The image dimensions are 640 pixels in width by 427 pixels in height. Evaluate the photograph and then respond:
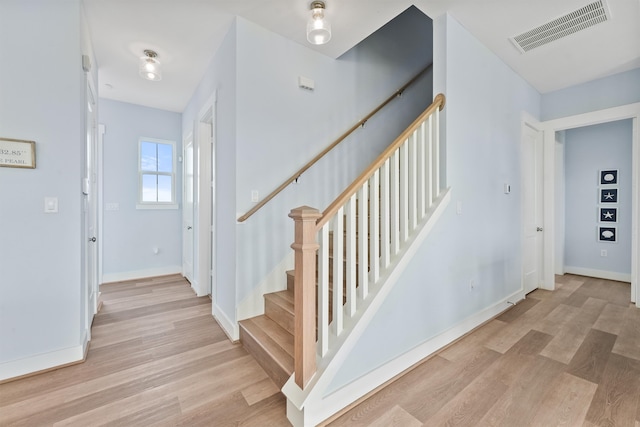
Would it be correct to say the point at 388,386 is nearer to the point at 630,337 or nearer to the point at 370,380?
the point at 370,380

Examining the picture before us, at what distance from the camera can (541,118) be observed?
3.83 m

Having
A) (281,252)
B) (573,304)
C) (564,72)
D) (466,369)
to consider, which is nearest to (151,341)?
(281,252)

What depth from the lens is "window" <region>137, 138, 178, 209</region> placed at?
4.33 m

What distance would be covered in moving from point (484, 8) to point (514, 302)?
2.97 meters

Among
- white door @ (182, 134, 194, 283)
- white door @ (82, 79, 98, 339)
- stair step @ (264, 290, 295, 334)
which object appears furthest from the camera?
white door @ (182, 134, 194, 283)

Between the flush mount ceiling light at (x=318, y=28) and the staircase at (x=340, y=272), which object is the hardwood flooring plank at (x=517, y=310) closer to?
the staircase at (x=340, y=272)

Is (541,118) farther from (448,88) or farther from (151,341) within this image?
(151,341)

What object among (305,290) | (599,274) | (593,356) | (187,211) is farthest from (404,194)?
(599,274)

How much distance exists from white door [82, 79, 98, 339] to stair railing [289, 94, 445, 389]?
193 centimetres

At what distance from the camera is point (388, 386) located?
1.78 m

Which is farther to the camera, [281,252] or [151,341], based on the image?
[281,252]

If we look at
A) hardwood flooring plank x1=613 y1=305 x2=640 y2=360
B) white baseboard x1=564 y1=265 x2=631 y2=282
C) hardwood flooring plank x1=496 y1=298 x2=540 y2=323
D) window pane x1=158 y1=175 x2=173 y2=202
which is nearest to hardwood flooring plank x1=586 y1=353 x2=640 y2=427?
hardwood flooring plank x1=613 y1=305 x2=640 y2=360

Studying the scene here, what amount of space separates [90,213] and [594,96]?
5.70 meters

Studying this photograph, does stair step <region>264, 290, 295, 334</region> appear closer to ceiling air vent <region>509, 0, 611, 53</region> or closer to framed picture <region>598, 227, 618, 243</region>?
ceiling air vent <region>509, 0, 611, 53</region>
